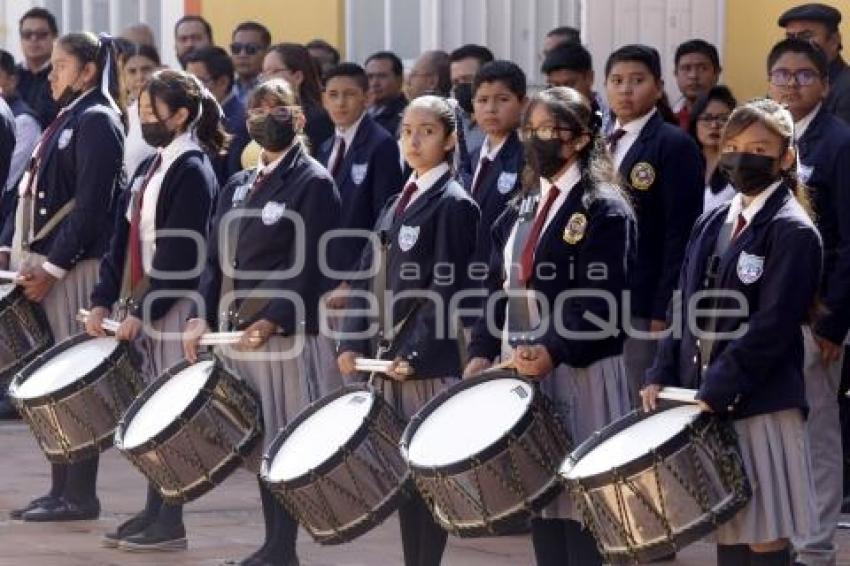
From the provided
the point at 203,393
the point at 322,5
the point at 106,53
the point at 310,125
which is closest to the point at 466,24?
the point at 322,5

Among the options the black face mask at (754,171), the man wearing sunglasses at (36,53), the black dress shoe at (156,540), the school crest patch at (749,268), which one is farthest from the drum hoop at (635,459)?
the man wearing sunglasses at (36,53)

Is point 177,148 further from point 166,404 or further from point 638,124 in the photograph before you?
point 638,124

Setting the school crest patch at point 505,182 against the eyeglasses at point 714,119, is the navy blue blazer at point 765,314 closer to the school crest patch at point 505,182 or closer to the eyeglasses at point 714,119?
the school crest patch at point 505,182

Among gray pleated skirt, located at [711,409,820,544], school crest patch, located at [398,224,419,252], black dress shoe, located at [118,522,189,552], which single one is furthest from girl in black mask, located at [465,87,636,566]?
black dress shoe, located at [118,522,189,552]

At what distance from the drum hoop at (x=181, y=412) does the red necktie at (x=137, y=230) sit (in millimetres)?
706

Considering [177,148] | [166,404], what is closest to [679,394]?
[166,404]

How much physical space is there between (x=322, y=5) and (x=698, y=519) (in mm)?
8872

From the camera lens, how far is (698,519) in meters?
7.36

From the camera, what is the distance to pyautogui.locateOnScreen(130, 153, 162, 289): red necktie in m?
10.0

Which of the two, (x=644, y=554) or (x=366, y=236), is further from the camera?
(x=366, y=236)

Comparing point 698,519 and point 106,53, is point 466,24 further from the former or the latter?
point 698,519

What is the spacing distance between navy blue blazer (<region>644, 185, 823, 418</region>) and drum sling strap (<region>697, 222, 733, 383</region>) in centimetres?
1

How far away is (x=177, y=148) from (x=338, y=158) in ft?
5.30

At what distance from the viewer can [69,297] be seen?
10.8 m
